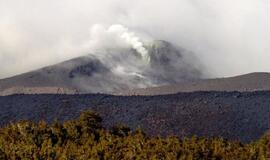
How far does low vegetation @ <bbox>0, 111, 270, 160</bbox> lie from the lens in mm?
49812

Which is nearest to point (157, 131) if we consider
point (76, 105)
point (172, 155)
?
point (76, 105)

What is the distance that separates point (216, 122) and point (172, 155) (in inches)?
1452

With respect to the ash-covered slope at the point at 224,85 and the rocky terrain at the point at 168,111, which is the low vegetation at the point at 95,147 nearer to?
the rocky terrain at the point at 168,111

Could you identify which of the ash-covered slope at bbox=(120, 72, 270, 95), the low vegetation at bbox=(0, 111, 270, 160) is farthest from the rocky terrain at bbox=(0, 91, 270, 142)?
the ash-covered slope at bbox=(120, 72, 270, 95)

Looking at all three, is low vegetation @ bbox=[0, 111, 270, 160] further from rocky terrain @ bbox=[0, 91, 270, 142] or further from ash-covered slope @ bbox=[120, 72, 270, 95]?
ash-covered slope @ bbox=[120, 72, 270, 95]

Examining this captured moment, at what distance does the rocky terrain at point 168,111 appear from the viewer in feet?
266

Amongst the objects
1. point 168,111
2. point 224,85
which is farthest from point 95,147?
point 224,85

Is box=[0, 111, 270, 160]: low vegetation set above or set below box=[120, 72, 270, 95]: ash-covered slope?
below

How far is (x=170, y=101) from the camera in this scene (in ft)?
313

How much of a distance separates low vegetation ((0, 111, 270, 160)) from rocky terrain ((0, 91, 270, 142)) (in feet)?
71.0

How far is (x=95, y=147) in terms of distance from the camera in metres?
50.8

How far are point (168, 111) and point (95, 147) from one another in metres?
38.6

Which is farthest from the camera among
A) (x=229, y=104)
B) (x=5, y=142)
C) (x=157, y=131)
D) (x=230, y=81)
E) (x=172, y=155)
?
(x=230, y=81)

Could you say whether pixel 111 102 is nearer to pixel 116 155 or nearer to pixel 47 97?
pixel 47 97
